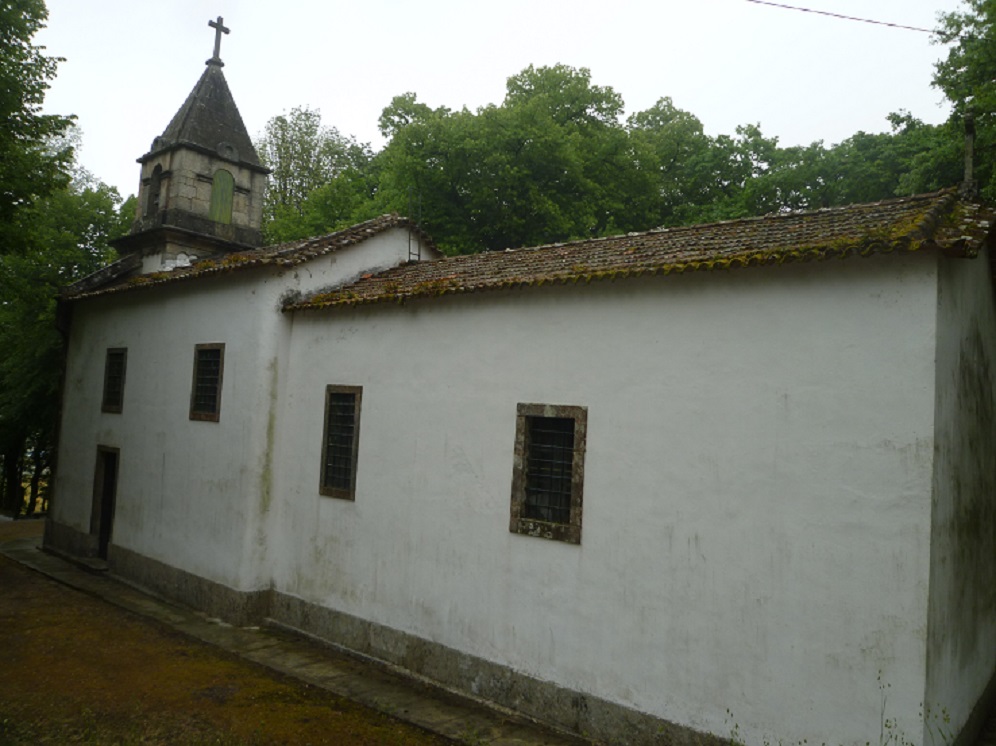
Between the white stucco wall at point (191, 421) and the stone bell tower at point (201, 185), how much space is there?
1.96 meters

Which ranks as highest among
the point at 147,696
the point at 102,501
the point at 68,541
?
the point at 102,501

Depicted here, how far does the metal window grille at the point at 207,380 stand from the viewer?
1278 centimetres

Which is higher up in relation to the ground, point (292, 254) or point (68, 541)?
point (292, 254)

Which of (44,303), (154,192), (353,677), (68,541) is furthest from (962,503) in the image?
(44,303)

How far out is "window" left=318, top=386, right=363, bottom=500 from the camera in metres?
10.8

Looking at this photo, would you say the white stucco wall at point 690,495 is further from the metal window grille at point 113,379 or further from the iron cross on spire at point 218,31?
the iron cross on spire at point 218,31

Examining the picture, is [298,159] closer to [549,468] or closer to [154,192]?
[154,192]

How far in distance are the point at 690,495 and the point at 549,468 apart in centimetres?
187

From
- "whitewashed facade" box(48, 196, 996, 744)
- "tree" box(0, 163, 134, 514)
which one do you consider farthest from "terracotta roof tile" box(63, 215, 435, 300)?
"tree" box(0, 163, 134, 514)

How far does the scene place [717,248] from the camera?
26.4ft

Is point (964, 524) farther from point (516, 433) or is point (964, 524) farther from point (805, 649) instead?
point (516, 433)

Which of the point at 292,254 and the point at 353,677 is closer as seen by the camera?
the point at 353,677

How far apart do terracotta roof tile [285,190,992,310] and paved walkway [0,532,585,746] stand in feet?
16.8

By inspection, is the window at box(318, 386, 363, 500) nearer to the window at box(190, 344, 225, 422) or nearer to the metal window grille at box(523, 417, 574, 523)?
the window at box(190, 344, 225, 422)
